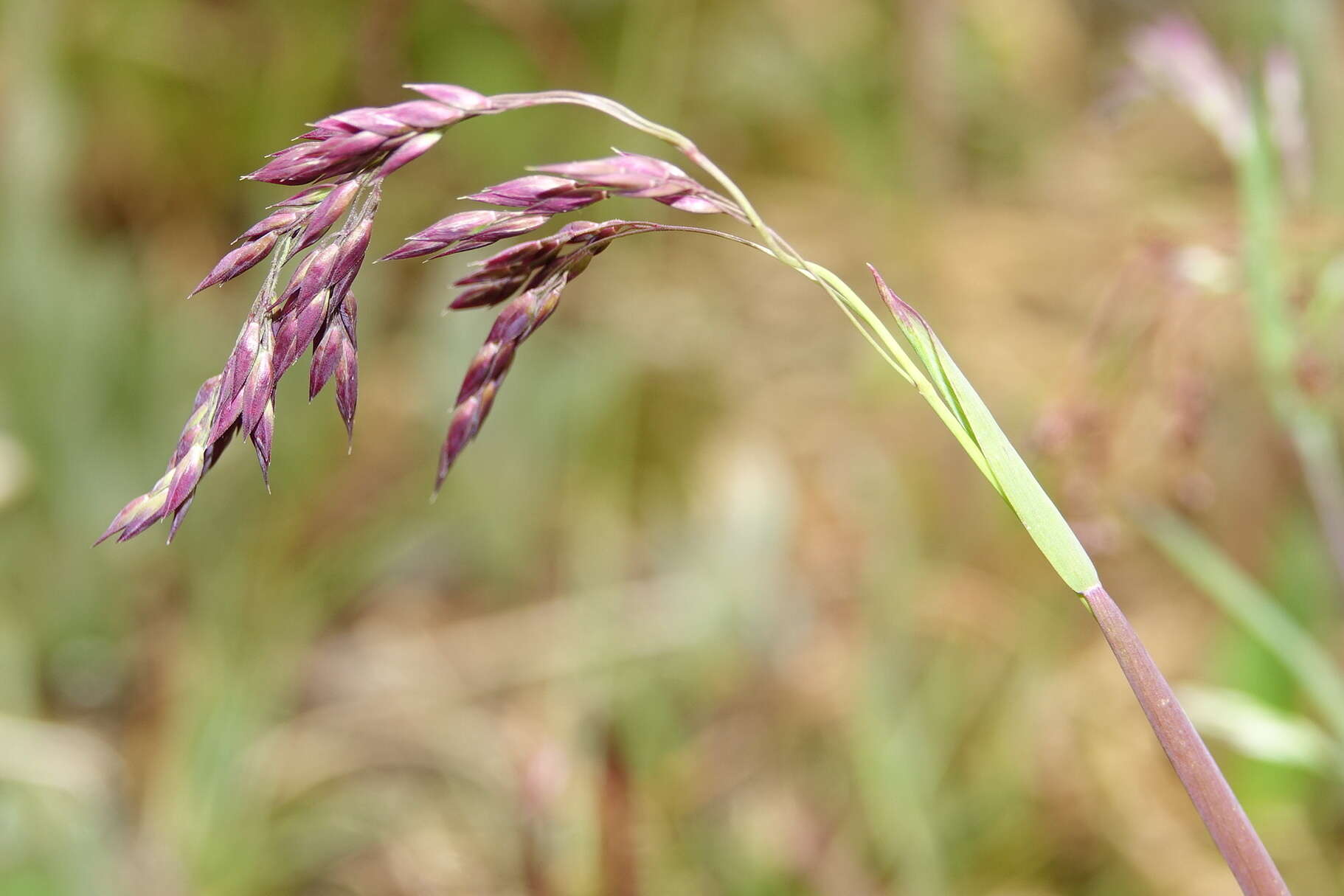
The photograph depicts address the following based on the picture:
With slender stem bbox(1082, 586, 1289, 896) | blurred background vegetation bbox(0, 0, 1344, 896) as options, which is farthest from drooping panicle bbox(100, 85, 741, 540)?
blurred background vegetation bbox(0, 0, 1344, 896)

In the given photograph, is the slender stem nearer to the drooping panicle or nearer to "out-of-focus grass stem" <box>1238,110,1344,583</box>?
the drooping panicle

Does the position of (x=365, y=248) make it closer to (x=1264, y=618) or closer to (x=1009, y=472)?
(x=1009, y=472)

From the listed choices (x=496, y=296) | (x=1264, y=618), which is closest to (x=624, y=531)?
(x=1264, y=618)

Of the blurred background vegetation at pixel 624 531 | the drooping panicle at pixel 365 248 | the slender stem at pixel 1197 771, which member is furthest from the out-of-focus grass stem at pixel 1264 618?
the drooping panicle at pixel 365 248

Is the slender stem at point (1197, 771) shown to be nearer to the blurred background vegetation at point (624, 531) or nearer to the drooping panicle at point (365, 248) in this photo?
the drooping panicle at point (365, 248)

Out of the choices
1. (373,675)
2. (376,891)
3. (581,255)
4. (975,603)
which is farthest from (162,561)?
(581,255)
